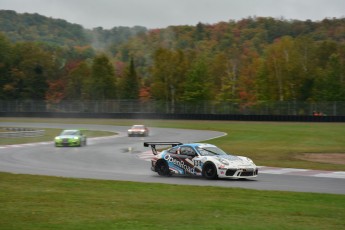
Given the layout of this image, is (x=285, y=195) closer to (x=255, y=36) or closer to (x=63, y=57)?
(x=63, y=57)

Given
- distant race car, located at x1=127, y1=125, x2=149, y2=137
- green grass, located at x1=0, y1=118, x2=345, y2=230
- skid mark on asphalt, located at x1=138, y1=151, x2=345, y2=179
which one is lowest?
distant race car, located at x1=127, y1=125, x2=149, y2=137

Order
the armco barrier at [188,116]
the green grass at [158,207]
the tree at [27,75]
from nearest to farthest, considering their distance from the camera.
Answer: the green grass at [158,207] → the armco barrier at [188,116] → the tree at [27,75]

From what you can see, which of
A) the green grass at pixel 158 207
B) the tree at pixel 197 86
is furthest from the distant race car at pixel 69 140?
the tree at pixel 197 86

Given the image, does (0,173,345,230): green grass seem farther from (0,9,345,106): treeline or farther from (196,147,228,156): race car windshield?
(0,9,345,106): treeline

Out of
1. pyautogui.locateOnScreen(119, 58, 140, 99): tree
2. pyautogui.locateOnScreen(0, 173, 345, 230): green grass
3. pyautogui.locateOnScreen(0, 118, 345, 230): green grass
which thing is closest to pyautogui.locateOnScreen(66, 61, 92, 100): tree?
pyautogui.locateOnScreen(119, 58, 140, 99): tree

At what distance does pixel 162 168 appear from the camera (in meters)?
21.6

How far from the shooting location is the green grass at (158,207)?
1009cm

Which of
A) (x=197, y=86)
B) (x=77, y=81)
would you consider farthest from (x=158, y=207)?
(x=77, y=81)

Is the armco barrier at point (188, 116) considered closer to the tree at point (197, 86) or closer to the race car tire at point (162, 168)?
the tree at point (197, 86)

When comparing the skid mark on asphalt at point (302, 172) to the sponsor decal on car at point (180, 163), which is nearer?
the sponsor decal on car at point (180, 163)

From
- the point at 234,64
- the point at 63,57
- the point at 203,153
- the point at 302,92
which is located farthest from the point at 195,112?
the point at 63,57

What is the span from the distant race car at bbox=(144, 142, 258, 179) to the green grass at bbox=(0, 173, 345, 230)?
3018 mm

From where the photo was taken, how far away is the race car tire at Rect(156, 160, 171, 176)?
2147cm

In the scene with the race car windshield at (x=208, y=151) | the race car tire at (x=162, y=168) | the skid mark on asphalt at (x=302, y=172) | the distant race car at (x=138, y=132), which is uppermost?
the race car windshield at (x=208, y=151)
